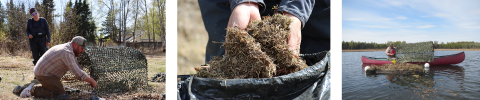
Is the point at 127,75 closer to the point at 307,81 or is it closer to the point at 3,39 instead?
the point at 3,39

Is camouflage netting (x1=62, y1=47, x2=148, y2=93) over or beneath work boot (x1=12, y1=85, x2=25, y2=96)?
over

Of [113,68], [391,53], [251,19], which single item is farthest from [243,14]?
[391,53]

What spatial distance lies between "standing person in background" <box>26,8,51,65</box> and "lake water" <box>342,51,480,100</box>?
12.1ft

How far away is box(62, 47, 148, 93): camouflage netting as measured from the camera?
2102mm

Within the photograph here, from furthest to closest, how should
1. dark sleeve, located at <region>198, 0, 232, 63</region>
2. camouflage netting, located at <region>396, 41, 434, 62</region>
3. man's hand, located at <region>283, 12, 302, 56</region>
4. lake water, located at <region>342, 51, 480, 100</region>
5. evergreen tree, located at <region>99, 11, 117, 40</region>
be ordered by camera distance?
evergreen tree, located at <region>99, 11, 117, 40</region>, camouflage netting, located at <region>396, 41, 434, 62</region>, lake water, located at <region>342, 51, 480, 100</region>, dark sleeve, located at <region>198, 0, 232, 63</region>, man's hand, located at <region>283, 12, 302, 56</region>

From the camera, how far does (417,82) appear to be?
9.63ft

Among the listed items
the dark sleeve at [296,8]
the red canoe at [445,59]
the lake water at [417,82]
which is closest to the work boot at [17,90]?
the dark sleeve at [296,8]

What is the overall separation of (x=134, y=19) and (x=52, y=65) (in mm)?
2495

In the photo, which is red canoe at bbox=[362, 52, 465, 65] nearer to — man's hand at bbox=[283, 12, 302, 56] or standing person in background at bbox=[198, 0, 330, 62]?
standing person in background at bbox=[198, 0, 330, 62]

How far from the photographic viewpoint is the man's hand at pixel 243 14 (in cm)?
132

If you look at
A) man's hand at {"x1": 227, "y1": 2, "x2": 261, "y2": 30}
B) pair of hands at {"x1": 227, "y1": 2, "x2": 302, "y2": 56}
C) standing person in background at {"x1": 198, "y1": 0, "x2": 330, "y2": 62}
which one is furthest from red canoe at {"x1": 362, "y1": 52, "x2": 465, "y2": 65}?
man's hand at {"x1": 227, "y1": 2, "x2": 261, "y2": 30}

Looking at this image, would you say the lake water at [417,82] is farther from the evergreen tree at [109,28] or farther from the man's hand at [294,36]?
the evergreen tree at [109,28]

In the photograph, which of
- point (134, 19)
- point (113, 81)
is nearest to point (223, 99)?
point (113, 81)

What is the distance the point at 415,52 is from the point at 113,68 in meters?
4.47
